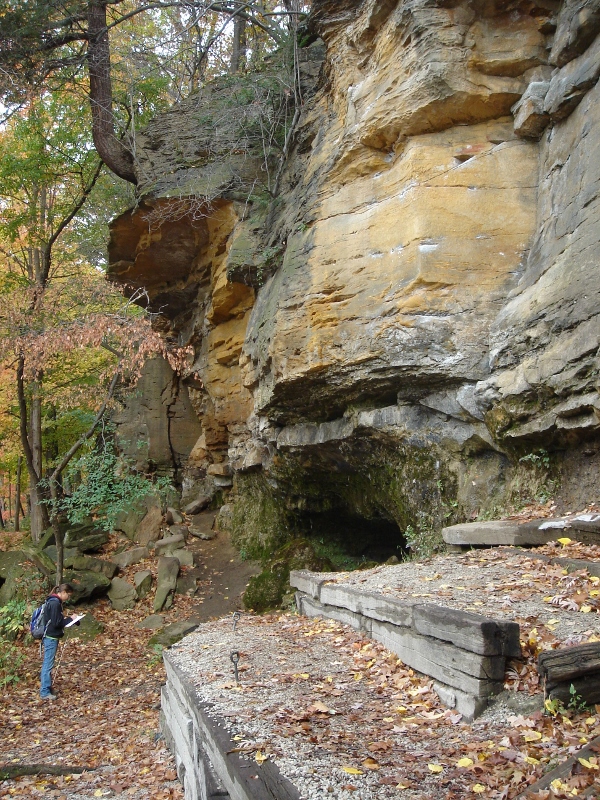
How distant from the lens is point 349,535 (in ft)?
45.9

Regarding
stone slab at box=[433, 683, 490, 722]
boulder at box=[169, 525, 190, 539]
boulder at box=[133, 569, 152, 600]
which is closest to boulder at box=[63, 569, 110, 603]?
boulder at box=[133, 569, 152, 600]

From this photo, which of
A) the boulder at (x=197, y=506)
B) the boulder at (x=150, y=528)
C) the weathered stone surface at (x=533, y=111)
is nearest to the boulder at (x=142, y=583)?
the boulder at (x=150, y=528)

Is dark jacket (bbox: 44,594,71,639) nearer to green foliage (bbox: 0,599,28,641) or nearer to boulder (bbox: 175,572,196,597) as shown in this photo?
green foliage (bbox: 0,599,28,641)

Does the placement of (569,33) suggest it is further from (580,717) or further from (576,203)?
(580,717)

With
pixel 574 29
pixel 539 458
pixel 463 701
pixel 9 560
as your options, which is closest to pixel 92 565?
pixel 9 560

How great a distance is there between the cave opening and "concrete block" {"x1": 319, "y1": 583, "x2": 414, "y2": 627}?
672 centimetres

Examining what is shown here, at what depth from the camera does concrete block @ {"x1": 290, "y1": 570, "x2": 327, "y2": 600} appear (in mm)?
7066

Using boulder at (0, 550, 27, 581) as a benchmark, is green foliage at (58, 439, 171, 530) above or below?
above

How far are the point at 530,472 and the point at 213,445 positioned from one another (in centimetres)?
1173

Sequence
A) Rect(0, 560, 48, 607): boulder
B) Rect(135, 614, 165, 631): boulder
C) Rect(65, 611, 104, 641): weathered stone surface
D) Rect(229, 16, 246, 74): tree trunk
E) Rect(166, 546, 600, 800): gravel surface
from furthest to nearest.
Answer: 1. Rect(229, 16, 246, 74): tree trunk
2. Rect(0, 560, 48, 607): boulder
3. Rect(135, 614, 165, 631): boulder
4. Rect(65, 611, 104, 641): weathered stone surface
5. Rect(166, 546, 600, 800): gravel surface

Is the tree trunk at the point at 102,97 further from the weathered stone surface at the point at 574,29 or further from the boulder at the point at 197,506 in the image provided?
the weathered stone surface at the point at 574,29

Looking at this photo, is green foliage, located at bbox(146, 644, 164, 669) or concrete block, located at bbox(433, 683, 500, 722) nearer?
concrete block, located at bbox(433, 683, 500, 722)

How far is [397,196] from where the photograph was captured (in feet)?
28.8

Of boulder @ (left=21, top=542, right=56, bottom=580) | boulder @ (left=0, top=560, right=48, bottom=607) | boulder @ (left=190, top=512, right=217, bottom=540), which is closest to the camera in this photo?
boulder @ (left=0, top=560, right=48, bottom=607)
